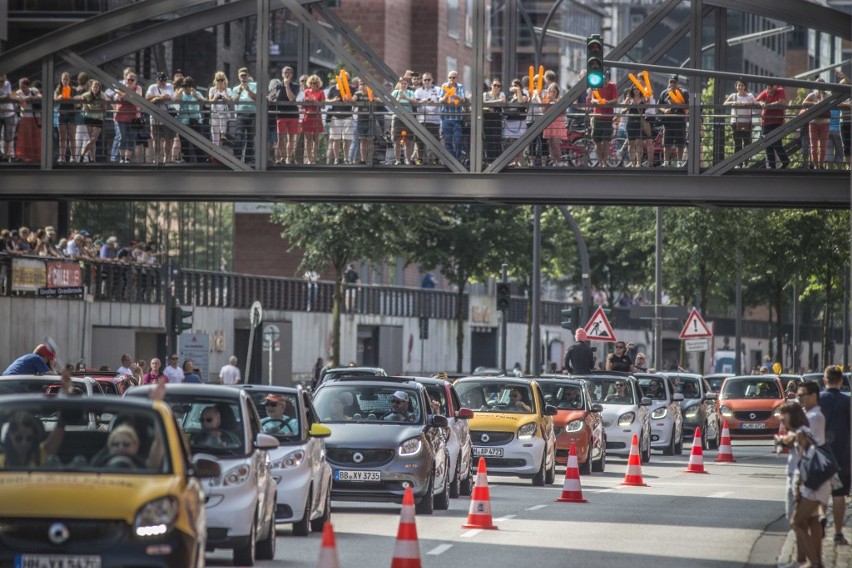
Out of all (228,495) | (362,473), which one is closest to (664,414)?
(362,473)

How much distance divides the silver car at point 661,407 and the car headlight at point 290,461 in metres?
22.3

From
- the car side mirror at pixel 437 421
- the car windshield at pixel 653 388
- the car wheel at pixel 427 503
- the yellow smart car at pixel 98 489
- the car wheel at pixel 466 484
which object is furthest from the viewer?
the car windshield at pixel 653 388

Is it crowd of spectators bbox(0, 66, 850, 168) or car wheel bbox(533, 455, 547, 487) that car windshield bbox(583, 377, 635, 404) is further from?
car wheel bbox(533, 455, 547, 487)

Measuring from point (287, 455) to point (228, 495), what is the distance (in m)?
3.31

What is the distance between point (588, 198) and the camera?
3291 centimetres

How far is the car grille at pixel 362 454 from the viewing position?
22.8 m

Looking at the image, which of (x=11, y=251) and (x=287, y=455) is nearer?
(x=287, y=455)

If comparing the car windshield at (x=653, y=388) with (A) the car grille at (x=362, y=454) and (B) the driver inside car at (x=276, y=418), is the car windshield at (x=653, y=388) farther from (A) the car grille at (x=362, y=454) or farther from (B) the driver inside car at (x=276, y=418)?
(B) the driver inside car at (x=276, y=418)

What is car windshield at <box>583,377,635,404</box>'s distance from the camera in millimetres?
37719

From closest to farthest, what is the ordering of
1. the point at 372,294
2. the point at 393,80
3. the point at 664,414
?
the point at 393,80 → the point at 664,414 → the point at 372,294

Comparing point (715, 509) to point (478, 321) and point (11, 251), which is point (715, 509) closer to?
point (11, 251)

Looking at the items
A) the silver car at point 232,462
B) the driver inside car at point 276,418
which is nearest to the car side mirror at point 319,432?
the driver inside car at point 276,418

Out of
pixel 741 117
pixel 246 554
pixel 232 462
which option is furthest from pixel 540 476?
pixel 246 554

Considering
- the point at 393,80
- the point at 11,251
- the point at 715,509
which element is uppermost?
the point at 393,80
